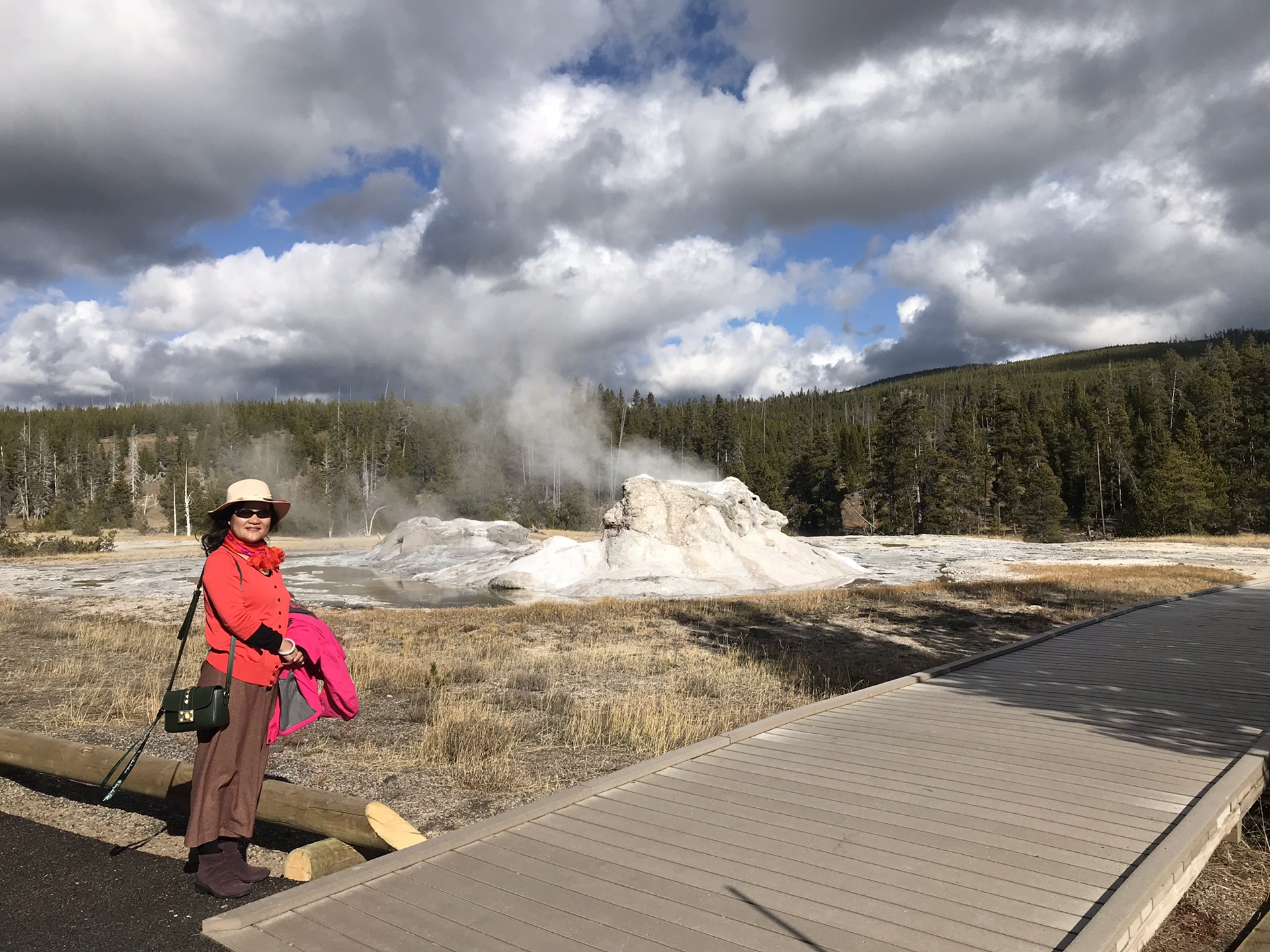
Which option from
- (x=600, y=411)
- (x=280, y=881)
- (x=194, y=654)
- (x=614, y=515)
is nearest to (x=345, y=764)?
(x=280, y=881)

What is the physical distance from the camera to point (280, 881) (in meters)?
4.50

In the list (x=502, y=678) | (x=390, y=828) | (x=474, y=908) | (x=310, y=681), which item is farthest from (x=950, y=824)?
(x=502, y=678)

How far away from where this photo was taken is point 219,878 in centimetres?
417

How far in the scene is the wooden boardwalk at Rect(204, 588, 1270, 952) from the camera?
3357 millimetres

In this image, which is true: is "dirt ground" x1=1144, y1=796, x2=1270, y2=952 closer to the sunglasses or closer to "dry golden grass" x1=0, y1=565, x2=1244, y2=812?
"dry golden grass" x1=0, y1=565, x2=1244, y2=812

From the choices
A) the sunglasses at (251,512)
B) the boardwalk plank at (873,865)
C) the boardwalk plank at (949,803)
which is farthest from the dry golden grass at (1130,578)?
the sunglasses at (251,512)

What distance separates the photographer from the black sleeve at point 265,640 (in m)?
4.14

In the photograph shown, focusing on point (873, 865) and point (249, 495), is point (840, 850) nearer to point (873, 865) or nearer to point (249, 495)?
point (873, 865)

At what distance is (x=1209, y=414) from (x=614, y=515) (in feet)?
207

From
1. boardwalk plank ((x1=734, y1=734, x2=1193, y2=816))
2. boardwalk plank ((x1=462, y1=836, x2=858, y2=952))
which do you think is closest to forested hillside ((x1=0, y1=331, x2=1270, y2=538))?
boardwalk plank ((x1=734, y1=734, x2=1193, y2=816))

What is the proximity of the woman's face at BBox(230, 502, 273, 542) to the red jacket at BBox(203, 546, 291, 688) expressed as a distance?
0.12 metres

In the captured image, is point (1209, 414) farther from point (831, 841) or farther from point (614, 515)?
point (831, 841)

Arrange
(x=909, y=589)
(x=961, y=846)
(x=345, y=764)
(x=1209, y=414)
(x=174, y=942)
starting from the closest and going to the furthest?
(x=174, y=942)
(x=961, y=846)
(x=345, y=764)
(x=909, y=589)
(x=1209, y=414)

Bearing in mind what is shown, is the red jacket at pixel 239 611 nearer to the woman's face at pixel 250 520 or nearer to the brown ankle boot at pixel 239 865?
the woman's face at pixel 250 520
